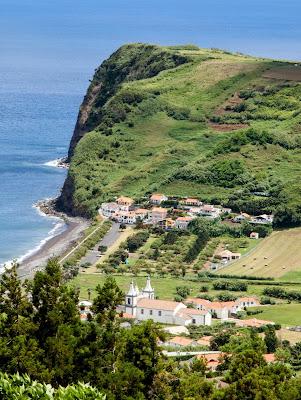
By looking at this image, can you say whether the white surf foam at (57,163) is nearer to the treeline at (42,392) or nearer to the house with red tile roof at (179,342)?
the house with red tile roof at (179,342)

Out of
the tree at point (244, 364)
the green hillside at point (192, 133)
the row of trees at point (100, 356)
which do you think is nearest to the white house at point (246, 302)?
the green hillside at point (192, 133)

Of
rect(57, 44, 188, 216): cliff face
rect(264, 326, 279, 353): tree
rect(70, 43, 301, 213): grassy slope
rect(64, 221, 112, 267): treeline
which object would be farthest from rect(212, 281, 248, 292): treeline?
rect(57, 44, 188, 216): cliff face

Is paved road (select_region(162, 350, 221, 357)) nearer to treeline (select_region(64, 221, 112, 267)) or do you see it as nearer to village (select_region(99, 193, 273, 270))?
treeline (select_region(64, 221, 112, 267))

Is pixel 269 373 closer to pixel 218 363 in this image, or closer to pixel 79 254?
pixel 218 363

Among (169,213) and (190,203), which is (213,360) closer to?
(169,213)

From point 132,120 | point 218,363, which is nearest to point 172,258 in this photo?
point 218,363
